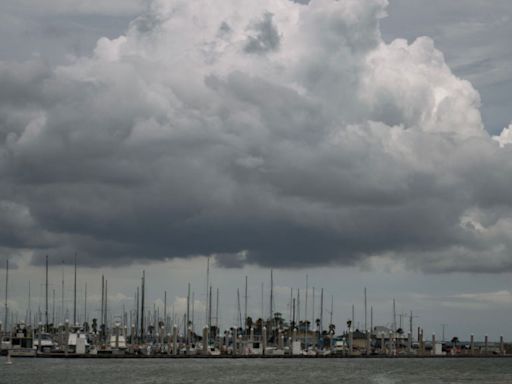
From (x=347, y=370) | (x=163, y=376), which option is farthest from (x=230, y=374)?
(x=347, y=370)

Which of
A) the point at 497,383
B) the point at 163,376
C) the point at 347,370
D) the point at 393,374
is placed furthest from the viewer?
the point at 347,370

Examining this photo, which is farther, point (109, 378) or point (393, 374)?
point (393, 374)

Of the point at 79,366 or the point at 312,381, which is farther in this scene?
the point at 79,366

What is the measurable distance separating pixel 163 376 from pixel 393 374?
140 ft

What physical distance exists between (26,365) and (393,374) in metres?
63.0

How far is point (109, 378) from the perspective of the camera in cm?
14650

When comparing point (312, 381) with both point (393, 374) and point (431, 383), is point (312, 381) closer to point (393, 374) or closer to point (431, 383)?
point (431, 383)

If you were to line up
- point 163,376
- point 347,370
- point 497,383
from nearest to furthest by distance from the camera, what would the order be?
point 497,383 < point 163,376 < point 347,370

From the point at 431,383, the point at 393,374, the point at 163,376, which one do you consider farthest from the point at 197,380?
the point at 393,374

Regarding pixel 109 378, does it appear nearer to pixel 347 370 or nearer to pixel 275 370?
pixel 275 370

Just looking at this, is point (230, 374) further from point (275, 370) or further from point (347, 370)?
point (347, 370)

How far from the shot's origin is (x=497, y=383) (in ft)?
468

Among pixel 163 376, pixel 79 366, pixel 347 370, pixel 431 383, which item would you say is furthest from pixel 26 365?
pixel 431 383

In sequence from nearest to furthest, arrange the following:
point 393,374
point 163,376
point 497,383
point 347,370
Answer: point 497,383 → point 163,376 → point 393,374 → point 347,370
